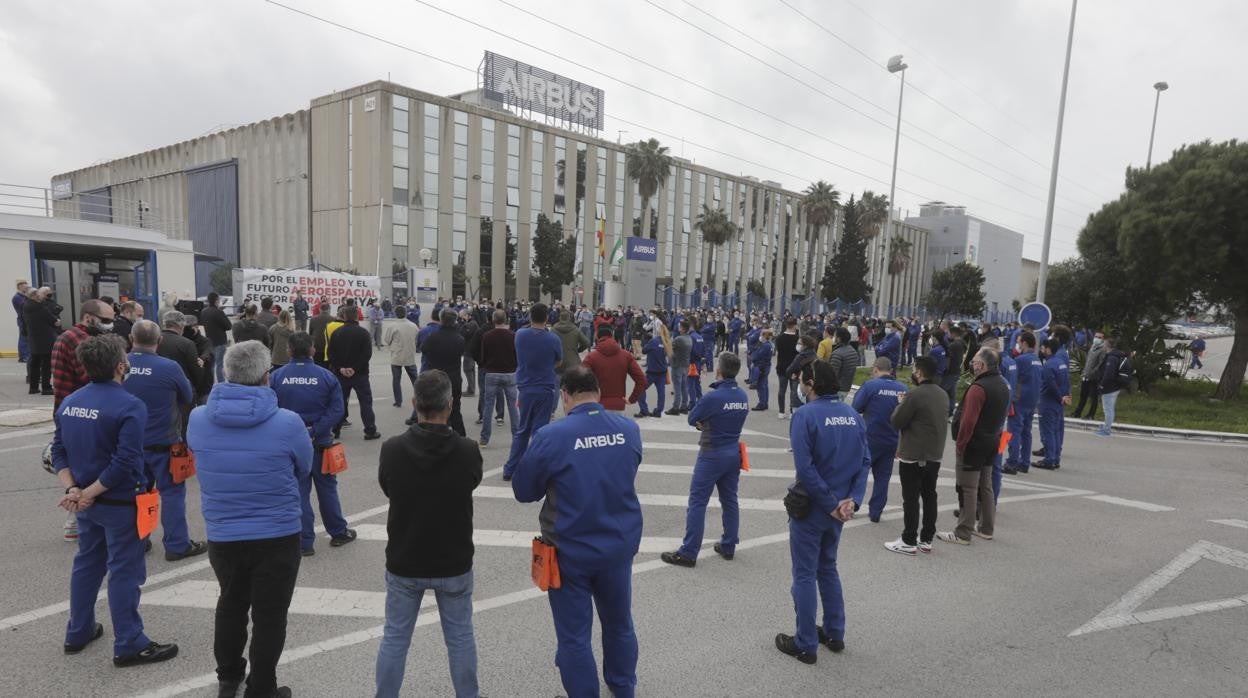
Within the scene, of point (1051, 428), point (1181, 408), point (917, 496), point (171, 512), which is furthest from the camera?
point (1181, 408)

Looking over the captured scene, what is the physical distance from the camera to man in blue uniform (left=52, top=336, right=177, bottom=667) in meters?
3.56

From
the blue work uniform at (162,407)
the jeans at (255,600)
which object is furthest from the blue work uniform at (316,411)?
the jeans at (255,600)

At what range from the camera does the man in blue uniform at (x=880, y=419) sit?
6.47 metres

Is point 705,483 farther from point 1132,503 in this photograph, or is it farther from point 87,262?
point 87,262

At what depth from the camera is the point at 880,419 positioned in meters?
6.66

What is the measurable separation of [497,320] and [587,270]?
47110 millimetres

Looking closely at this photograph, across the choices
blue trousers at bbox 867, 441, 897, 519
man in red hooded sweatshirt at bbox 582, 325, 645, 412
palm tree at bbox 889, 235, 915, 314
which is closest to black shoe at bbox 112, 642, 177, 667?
man in red hooded sweatshirt at bbox 582, 325, 645, 412

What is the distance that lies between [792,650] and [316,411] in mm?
4242

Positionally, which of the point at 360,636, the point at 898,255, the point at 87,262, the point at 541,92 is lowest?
the point at 360,636

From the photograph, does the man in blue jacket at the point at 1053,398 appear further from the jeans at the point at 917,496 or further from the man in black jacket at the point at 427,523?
the man in black jacket at the point at 427,523

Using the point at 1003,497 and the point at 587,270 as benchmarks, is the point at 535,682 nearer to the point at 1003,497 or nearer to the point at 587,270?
the point at 1003,497

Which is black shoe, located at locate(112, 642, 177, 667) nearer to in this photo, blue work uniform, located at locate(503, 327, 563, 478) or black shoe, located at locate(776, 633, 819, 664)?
black shoe, located at locate(776, 633, 819, 664)

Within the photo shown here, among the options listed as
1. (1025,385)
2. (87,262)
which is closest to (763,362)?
(1025,385)

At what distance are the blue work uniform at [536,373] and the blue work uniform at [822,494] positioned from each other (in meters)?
4.21
